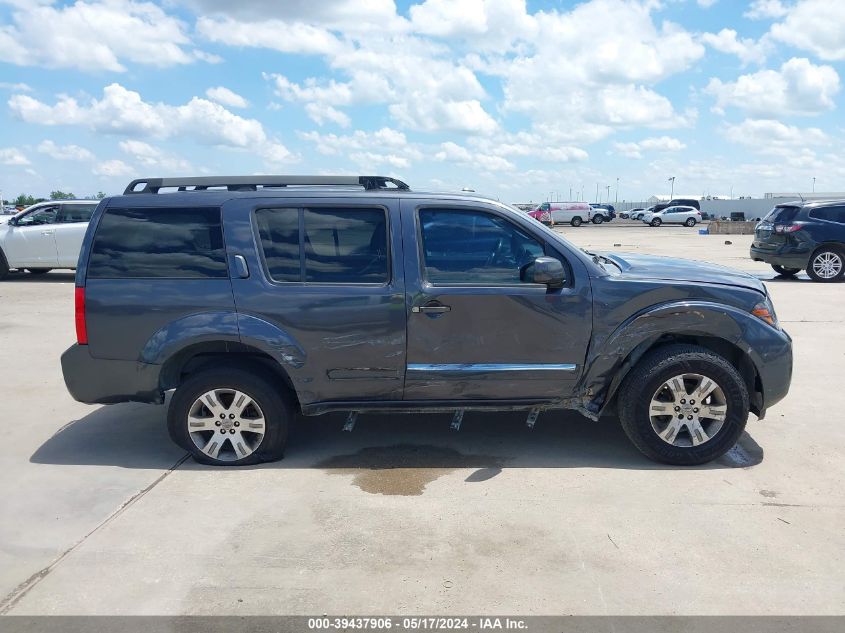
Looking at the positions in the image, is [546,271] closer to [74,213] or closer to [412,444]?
[412,444]

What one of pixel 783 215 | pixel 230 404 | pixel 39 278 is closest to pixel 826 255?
pixel 783 215

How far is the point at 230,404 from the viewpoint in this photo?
4.75 m

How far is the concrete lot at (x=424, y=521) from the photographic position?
10.7 ft

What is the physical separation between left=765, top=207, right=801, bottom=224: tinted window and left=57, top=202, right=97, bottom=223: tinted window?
14.4 meters

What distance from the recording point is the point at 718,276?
16.2 feet

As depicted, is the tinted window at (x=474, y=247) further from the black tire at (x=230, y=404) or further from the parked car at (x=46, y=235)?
the parked car at (x=46, y=235)

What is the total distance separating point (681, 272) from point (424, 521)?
8.23ft

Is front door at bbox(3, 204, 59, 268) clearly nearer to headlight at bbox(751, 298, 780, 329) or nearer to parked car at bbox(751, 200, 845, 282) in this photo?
headlight at bbox(751, 298, 780, 329)

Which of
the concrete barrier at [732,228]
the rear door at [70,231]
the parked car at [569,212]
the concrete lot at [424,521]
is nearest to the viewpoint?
the concrete lot at [424,521]

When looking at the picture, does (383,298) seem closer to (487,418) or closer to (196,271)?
(196,271)

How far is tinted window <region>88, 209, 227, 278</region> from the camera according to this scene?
4.70 meters

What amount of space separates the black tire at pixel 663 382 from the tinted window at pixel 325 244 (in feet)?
6.25

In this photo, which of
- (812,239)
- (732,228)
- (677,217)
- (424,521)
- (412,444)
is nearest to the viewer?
(424,521)

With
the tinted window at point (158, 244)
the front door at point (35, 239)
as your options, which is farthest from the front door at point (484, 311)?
the front door at point (35, 239)
